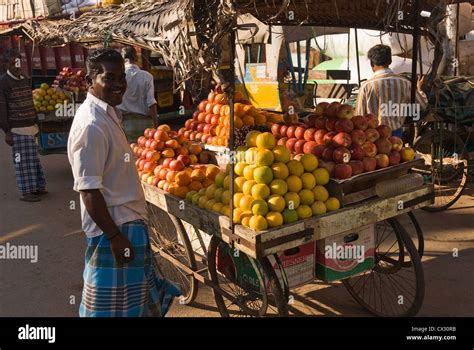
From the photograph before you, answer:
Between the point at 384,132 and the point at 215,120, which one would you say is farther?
the point at 215,120

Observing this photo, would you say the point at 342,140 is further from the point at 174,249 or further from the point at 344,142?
the point at 174,249

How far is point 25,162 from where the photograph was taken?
663cm

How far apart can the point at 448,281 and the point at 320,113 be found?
1.86 m

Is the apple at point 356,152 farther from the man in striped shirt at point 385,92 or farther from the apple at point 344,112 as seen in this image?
the man in striped shirt at point 385,92

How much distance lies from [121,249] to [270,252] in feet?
2.64

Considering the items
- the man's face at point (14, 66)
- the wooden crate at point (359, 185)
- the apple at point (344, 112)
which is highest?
the man's face at point (14, 66)

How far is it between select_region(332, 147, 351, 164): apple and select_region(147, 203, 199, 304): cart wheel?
53.2 inches

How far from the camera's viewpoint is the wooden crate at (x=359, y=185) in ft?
9.64

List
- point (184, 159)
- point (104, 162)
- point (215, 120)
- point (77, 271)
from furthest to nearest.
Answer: point (77, 271)
point (215, 120)
point (184, 159)
point (104, 162)

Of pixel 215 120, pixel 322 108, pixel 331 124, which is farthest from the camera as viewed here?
pixel 215 120

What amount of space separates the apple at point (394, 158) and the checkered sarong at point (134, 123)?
3.99 m

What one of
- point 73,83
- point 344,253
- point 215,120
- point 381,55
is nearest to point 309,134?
point 344,253

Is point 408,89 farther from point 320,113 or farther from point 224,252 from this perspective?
point 224,252

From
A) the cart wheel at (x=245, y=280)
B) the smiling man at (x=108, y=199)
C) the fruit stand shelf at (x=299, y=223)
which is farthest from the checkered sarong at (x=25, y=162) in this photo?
the smiling man at (x=108, y=199)
